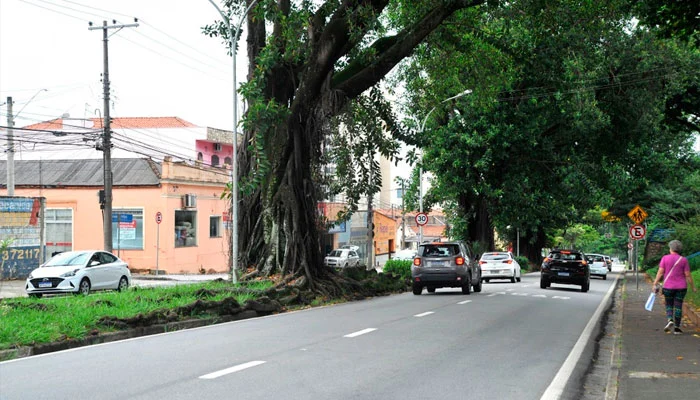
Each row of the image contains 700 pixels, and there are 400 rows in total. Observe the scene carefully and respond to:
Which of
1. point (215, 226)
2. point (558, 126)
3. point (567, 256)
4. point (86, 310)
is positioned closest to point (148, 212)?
point (215, 226)

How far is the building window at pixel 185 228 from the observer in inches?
1887

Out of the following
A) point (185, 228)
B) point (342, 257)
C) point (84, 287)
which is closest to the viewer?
point (84, 287)

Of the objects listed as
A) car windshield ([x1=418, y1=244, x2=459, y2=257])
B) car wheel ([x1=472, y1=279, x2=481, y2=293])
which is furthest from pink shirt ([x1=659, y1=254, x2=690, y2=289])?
car wheel ([x1=472, y1=279, x2=481, y2=293])

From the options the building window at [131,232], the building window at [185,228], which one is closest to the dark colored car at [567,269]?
the building window at [185,228]

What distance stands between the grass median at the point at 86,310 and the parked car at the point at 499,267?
20788mm

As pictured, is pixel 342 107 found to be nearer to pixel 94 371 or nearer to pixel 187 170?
pixel 94 371

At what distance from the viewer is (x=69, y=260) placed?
26.3m

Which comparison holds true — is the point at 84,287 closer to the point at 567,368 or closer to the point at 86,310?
the point at 86,310

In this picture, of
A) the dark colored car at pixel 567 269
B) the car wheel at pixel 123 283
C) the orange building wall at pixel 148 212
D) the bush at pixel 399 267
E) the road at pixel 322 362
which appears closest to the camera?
the road at pixel 322 362

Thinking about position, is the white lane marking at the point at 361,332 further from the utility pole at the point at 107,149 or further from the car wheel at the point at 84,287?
the utility pole at the point at 107,149

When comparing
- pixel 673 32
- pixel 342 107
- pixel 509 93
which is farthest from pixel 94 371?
pixel 509 93

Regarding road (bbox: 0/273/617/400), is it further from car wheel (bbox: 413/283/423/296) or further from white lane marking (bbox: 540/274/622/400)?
car wheel (bbox: 413/283/423/296)

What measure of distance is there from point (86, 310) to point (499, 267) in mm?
27041

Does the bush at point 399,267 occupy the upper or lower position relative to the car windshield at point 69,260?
lower
